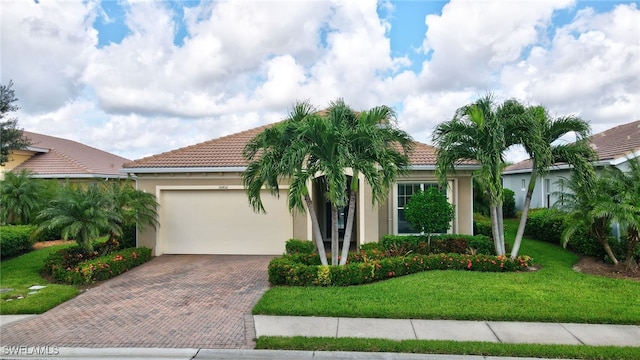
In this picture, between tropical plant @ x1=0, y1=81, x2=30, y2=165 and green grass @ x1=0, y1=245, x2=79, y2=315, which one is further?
tropical plant @ x1=0, y1=81, x2=30, y2=165

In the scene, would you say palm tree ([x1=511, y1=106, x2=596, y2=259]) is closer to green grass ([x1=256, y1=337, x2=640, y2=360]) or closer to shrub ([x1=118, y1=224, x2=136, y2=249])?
green grass ([x1=256, y1=337, x2=640, y2=360])

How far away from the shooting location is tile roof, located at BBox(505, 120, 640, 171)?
1260 centimetres

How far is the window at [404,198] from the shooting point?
12578 mm

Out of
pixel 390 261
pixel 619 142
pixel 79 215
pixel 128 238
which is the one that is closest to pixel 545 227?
pixel 619 142

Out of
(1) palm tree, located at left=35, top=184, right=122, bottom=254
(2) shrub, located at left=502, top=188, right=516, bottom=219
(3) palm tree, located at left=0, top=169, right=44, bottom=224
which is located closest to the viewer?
(1) palm tree, located at left=35, top=184, right=122, bottom=254

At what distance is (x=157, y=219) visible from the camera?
1270 cm

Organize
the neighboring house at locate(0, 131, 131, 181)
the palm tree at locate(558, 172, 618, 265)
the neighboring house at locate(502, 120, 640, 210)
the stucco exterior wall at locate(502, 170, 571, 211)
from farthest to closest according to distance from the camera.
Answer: the neighboring house at locate(0, 131, 131, 181)
the stucco exterior wall at locate(502, 170, 571, 211)
the neighboring house at locate(502, 120, 640, 210)
the palm tree at locate(558, 172, 618, 265)

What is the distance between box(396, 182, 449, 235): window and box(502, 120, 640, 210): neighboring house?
3.62 metres

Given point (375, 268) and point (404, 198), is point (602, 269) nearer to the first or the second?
point (404, 198)

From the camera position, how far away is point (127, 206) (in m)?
11.3

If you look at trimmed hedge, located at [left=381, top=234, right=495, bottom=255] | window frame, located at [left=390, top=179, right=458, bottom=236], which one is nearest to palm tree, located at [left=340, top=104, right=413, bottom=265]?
trimmed hedge, located at [left=381, top=234, right=495, bottom=255]

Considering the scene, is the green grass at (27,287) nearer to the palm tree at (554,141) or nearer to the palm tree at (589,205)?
the palm tree at (554,141)

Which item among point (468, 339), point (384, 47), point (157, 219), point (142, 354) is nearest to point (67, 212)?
point (157, 219)

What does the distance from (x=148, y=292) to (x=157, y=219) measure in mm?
4610
